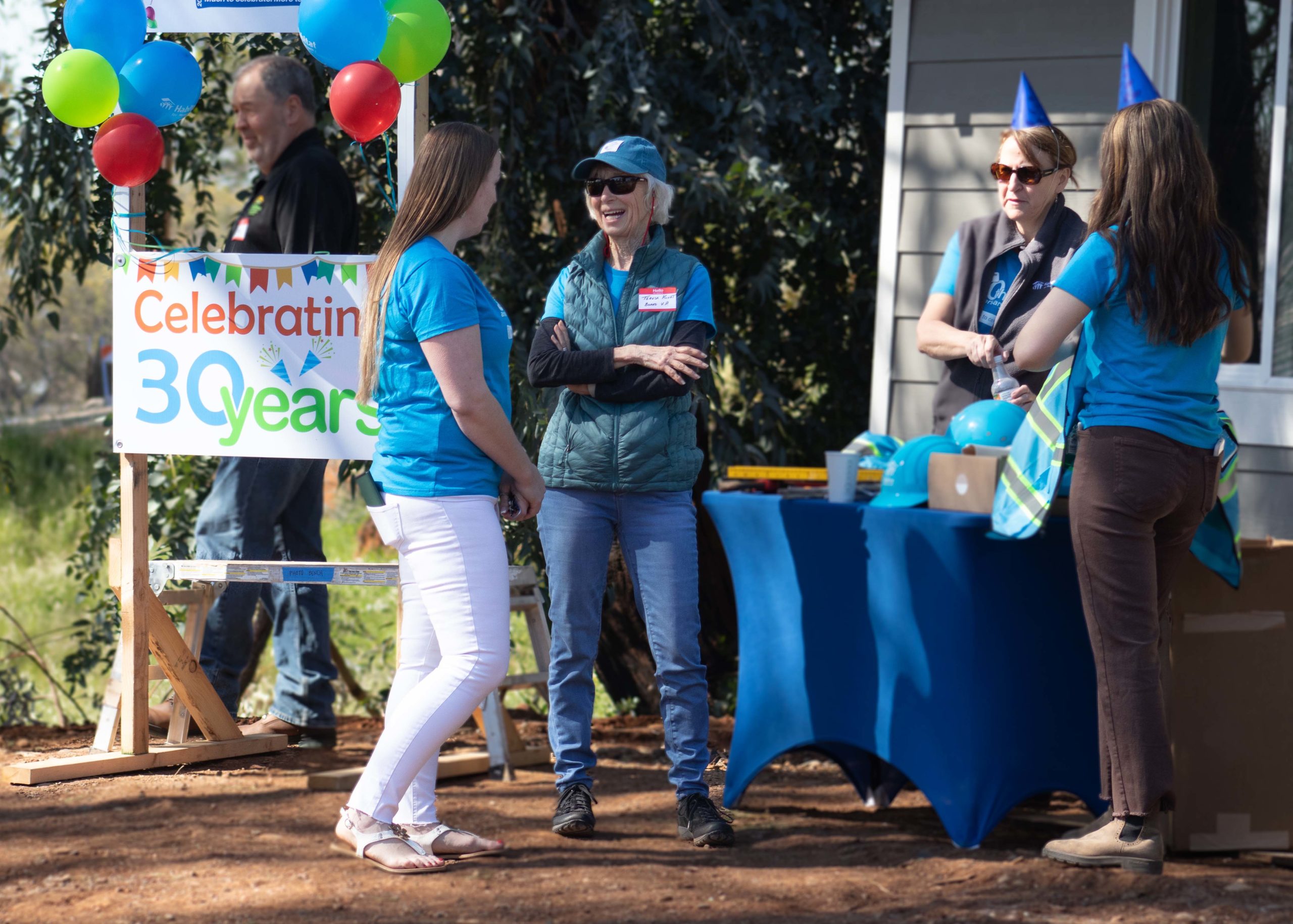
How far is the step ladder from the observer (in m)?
4.26

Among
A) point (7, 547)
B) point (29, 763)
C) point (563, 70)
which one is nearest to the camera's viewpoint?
point (29, 763)

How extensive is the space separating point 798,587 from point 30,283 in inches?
153

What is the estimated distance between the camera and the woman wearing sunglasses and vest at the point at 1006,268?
382 centimetres

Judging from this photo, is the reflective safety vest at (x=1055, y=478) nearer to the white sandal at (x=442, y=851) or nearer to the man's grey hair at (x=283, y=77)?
the white sandal at (x=442, y=851)

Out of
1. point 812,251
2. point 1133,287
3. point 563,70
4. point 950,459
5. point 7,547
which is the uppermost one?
point 563,70

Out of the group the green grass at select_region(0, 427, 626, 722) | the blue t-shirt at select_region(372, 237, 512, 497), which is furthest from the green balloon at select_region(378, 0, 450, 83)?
the green grass at select_region(0, 427, 626, 722)

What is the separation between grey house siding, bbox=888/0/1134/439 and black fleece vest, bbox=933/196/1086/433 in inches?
34.9

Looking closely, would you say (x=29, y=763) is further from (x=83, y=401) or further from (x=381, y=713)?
(x=83, y=401)

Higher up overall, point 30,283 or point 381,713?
point 30,283

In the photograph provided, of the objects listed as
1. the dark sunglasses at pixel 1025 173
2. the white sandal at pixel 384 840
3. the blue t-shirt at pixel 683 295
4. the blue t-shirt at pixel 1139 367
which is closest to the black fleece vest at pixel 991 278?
the dark sunglasses at pixel 1025 173

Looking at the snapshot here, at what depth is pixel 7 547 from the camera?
15.0m

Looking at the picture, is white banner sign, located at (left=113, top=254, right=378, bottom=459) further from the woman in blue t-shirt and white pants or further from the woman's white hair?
the woman in blue t-shirt and white pants

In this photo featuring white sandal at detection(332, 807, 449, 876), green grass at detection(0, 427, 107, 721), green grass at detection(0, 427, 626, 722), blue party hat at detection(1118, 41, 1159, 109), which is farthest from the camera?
green grass at detection(0, 427, 107, 721)

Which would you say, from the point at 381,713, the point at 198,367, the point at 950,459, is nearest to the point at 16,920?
the point at 198,367
